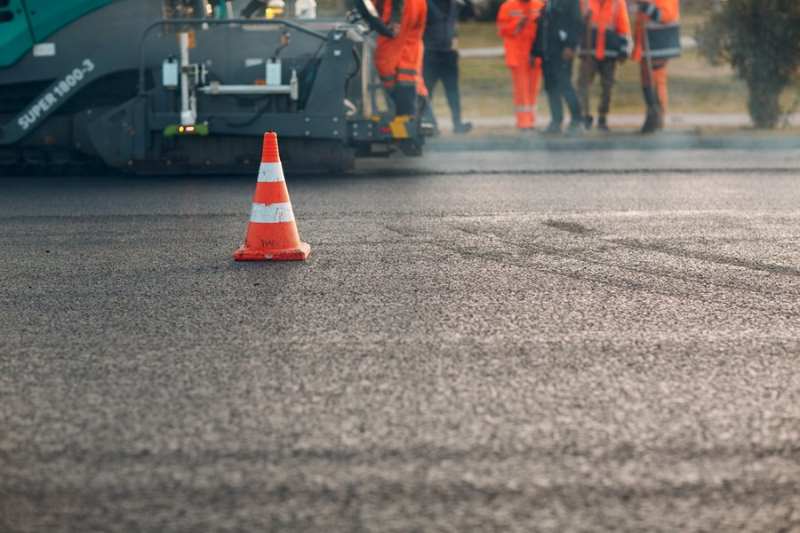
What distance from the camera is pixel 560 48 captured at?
17797 millimetres

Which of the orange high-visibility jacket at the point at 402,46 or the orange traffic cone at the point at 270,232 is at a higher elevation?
the orange high-visibility jacket at the point at 402,46

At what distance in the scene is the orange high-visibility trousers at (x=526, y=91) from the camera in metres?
18.0

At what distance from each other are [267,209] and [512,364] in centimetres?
300

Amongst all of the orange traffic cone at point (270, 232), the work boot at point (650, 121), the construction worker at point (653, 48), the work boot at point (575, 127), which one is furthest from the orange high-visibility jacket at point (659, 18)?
the orange traffic cone at point (270, 232)

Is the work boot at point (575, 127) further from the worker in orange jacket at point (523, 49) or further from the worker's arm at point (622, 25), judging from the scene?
the worker's arm at point (622, 25)


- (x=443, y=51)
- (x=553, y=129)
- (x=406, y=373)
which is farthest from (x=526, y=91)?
(x=406, y=373)

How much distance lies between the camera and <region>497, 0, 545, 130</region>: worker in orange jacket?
18000mm

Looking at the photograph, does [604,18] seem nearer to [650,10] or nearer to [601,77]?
[650,10]

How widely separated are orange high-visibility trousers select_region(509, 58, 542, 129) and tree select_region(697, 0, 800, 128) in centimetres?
227

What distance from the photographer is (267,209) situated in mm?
8109

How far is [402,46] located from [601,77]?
181 inches

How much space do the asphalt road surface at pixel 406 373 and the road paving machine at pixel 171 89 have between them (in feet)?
9.00

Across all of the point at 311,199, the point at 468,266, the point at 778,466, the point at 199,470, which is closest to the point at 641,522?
the point at 778,466

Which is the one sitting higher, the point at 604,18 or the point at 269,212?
the point at 604,18
